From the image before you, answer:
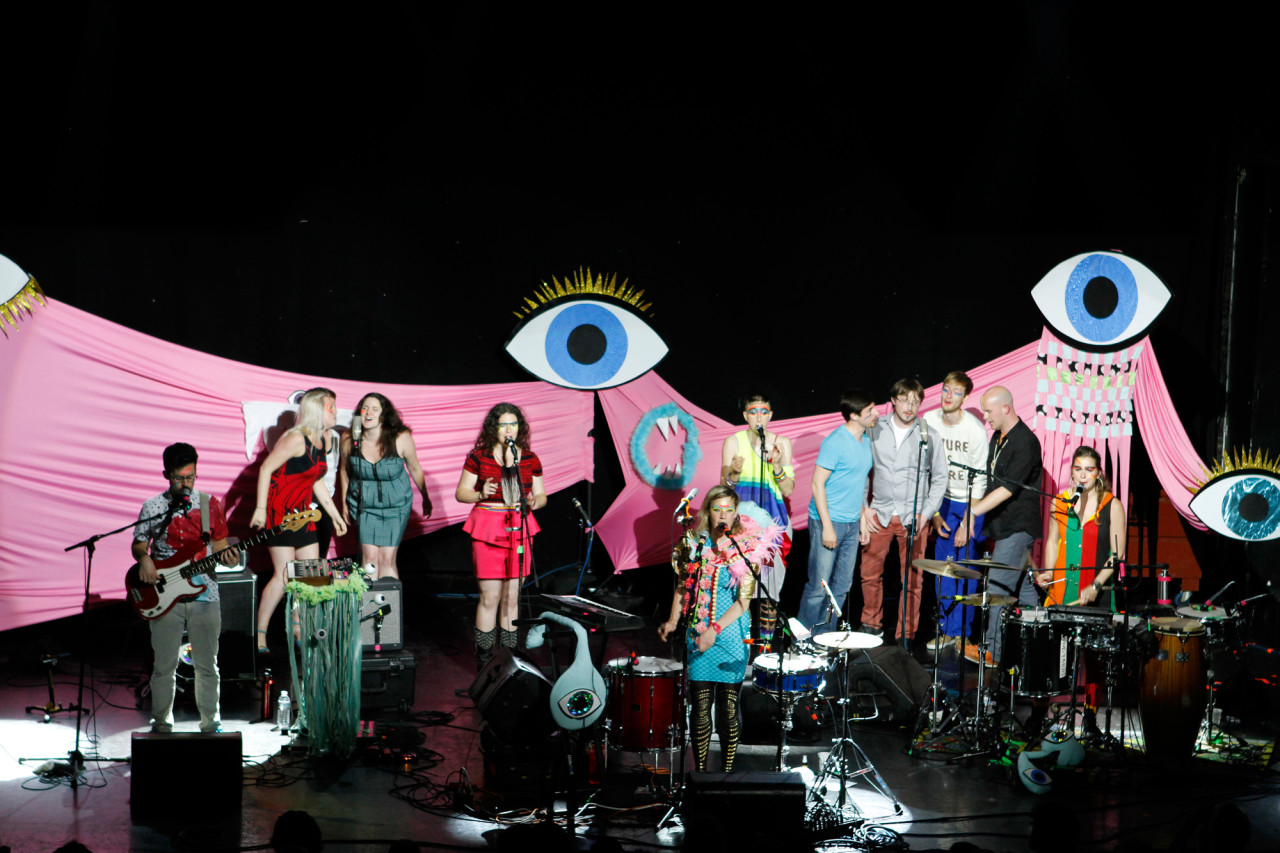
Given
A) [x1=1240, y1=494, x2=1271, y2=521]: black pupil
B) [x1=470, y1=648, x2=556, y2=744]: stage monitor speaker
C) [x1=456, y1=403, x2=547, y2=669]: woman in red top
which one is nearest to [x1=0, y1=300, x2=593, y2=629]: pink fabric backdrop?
[x1=456, y1=403, x2=547, y2=669]: woman in red top

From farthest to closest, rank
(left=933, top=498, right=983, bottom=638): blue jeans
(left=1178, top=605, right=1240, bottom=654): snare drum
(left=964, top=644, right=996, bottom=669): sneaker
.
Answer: (left=933, top=498, right=983, bottom=638): blue jeans, (left=964, top=644, right=996, bottom=669): sneaker, (left=1178, top=605, right=1240, bottom=654): snare drum

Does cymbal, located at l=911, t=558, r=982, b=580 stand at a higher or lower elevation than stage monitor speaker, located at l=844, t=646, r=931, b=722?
higher

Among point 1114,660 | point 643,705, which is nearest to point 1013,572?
point 1114,660

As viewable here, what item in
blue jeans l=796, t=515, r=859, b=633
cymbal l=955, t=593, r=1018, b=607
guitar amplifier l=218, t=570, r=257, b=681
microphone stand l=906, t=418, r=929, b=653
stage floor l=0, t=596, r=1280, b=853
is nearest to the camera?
stage floor l=0, t=596, r=1280, b=853

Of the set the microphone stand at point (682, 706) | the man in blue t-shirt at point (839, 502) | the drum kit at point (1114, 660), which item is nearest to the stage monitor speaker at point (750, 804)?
the microphone stand at point (682, 706)

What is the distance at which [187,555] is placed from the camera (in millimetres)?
5949

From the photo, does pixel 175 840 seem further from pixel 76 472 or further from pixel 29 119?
pixel 29 119

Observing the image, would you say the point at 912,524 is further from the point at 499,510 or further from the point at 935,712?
the point at 499,510

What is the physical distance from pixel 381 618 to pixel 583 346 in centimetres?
288

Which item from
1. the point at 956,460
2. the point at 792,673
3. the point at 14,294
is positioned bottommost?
the point at 792,673

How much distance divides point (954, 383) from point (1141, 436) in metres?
2.00

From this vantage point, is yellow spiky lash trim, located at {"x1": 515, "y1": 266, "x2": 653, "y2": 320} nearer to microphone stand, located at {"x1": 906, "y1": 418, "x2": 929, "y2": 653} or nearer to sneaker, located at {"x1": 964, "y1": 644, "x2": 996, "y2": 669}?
microphone stand, located at {"x1": 906, "y1": 418, "x2": 929, "y2": 653}

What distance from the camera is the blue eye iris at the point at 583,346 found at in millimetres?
Answer: 8836

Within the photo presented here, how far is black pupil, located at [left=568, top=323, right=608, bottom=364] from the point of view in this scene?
886 centimetres
